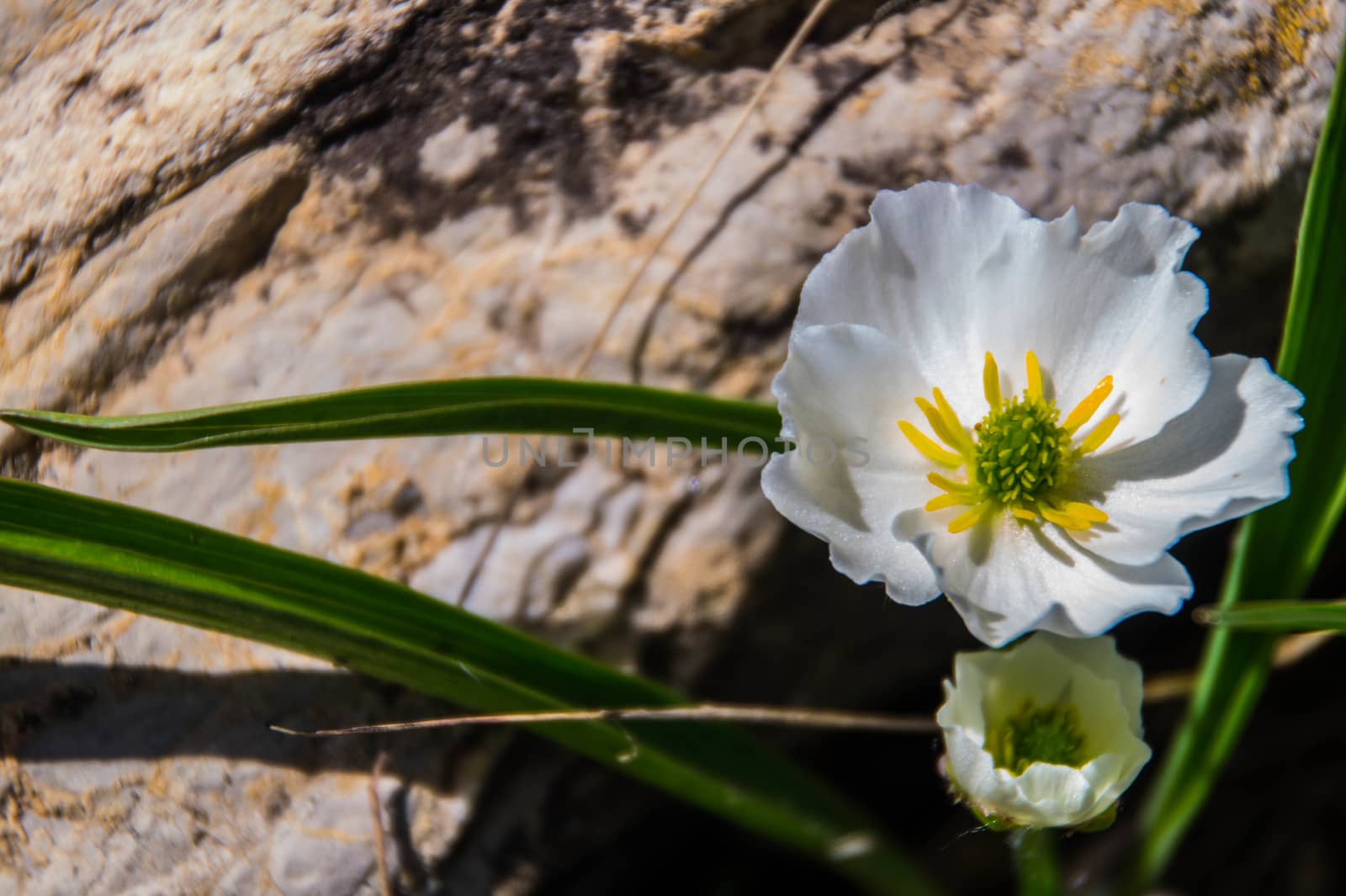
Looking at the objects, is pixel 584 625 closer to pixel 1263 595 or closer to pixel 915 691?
pixel 915 691

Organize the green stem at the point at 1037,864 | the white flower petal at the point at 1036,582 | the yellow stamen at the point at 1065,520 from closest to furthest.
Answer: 1. the white flower petal at the point at 1036,582
2. the yellow stamen at the point at 1065,520
3. the green stem at the point at 1037,864

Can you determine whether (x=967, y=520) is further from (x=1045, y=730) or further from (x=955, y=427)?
(x=1045, y=730)

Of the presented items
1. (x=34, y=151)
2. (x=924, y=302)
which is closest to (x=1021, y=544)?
(x=924, y=302)

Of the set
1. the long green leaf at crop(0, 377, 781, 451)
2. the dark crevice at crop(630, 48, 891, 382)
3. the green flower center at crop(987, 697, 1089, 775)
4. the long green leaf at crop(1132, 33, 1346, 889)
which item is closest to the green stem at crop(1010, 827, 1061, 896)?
the green flower center at crop(987, 697, 1089, 775)

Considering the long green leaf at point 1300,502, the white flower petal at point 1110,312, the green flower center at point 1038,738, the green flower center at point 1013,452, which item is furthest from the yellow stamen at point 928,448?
the long green leaf at point 1300,502

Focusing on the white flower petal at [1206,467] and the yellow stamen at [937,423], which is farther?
the yellow stamen at [937,423]

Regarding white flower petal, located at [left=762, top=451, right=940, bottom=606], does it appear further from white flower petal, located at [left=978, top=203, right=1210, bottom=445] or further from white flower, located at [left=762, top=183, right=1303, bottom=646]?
white flower petal, located at [left=978, top=203, right=1210, bottom=445]

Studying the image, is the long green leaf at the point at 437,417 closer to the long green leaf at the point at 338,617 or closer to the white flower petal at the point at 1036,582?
the long green leaf at the point at 338,617

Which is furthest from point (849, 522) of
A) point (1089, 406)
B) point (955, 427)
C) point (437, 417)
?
point (437, 417)
